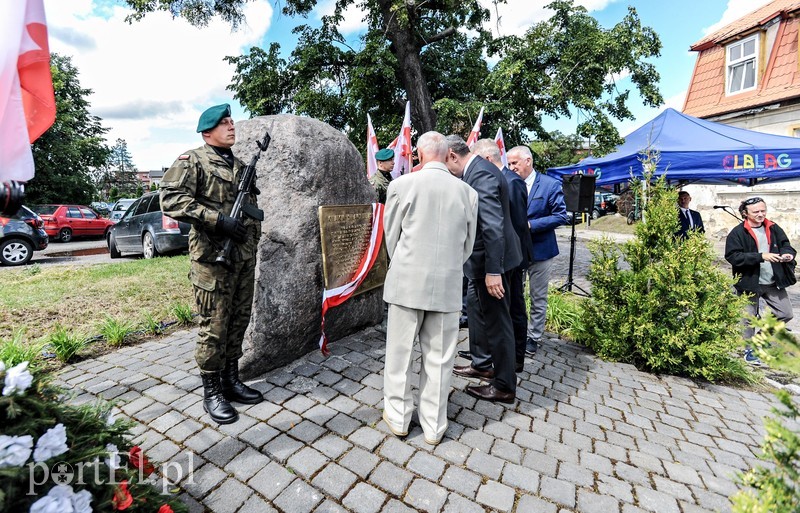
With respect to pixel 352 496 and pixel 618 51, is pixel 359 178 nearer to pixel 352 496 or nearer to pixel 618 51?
pixel 352 496

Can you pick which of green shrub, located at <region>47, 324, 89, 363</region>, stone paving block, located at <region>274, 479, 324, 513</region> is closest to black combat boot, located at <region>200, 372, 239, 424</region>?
stone paving block, located at <region>274, 479, 324, 513</region>

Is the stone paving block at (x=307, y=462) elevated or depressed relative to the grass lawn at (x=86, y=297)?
depressed

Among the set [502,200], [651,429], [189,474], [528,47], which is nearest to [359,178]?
[502,200]

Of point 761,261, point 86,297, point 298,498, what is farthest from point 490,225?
point 86,297

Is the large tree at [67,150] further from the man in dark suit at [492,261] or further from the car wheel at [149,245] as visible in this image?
the man in dark suit at [492,261]

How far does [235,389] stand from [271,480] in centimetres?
97

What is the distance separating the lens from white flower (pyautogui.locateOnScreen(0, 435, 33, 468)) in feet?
4.13

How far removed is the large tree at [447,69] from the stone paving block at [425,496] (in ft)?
23.0

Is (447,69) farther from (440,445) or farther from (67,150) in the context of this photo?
(67,150)

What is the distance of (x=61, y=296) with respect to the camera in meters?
5.85

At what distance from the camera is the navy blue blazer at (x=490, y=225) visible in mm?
3055

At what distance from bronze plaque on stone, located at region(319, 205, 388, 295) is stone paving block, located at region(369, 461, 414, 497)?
71.0 inches

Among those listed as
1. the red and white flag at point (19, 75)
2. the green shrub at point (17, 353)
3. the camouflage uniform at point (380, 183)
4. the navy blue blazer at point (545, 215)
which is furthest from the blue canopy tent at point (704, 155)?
the green shrub at point (17, 353)

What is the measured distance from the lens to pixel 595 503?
7.33 ft
